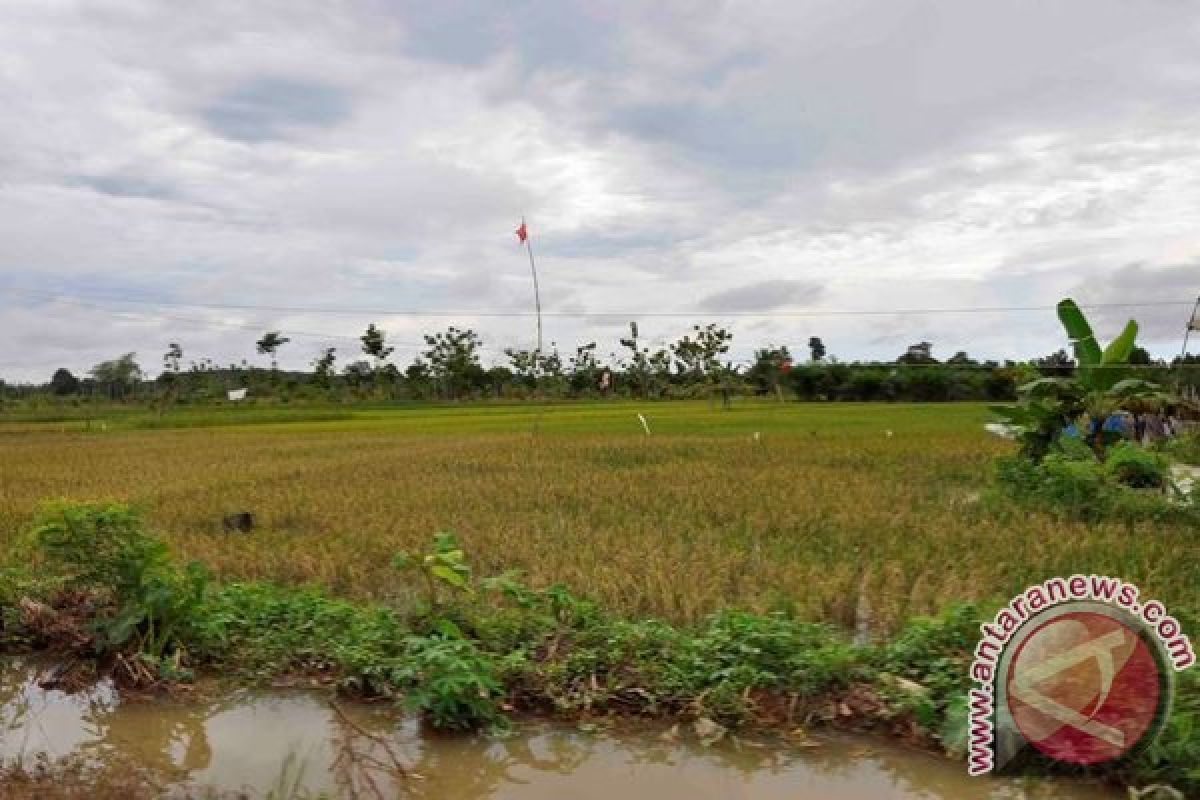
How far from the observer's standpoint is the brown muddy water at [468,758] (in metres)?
2.92

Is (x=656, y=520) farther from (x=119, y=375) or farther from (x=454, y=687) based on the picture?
(x=119, y=375)

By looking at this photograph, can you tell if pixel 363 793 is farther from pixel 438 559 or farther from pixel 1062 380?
pixel 1062 380

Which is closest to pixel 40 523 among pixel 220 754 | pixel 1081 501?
pixel 220 754

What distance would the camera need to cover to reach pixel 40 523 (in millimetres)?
4324

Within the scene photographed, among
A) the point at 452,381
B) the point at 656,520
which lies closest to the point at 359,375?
the point at 452,381

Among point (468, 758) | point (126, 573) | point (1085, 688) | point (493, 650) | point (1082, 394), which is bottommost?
point (468, 758)

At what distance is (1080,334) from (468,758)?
7.99 meters

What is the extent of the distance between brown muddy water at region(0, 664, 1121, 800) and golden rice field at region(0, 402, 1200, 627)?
121cm

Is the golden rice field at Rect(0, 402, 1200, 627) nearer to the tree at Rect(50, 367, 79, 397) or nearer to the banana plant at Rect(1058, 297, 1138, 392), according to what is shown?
the banana plant at Rect(1058, 297, 1138, 392)

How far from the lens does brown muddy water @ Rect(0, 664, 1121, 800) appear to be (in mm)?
2922
